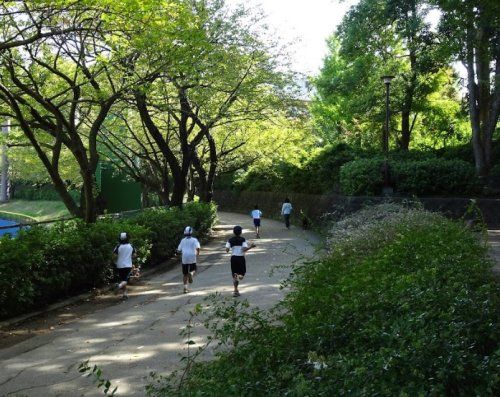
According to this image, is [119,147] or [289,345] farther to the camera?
[119,147]

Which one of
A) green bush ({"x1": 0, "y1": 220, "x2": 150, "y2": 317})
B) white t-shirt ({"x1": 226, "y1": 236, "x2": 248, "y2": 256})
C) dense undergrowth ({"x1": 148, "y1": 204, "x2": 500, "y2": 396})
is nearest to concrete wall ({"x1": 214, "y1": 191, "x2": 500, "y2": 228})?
white t-shirt ({"x1": 226, "y1": 236, "x2": 248, "y2": 256})

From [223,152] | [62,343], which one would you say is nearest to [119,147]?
[223,152]

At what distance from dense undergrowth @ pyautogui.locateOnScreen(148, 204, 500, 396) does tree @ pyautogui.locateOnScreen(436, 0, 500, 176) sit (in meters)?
6.41

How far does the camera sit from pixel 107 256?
1288 centimetres

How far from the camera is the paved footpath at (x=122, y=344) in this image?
6.14m

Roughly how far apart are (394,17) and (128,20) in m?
12.2

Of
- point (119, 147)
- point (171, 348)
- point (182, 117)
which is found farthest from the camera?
point (119, 147)

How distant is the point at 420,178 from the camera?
73.8 ft

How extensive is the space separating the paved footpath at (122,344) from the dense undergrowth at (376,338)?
1.27m

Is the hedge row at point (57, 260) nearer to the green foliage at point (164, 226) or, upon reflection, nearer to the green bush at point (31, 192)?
the green foliage at point (164, 226)

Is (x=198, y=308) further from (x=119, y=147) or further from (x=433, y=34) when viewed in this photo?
(x=119, y=147)

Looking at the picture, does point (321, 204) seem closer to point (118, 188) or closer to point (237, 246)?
point (118, 188)

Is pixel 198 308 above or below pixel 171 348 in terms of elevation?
above

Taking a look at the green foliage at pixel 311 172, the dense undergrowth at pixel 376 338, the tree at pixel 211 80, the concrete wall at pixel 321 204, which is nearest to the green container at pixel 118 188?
the tree at pixel 211 80
